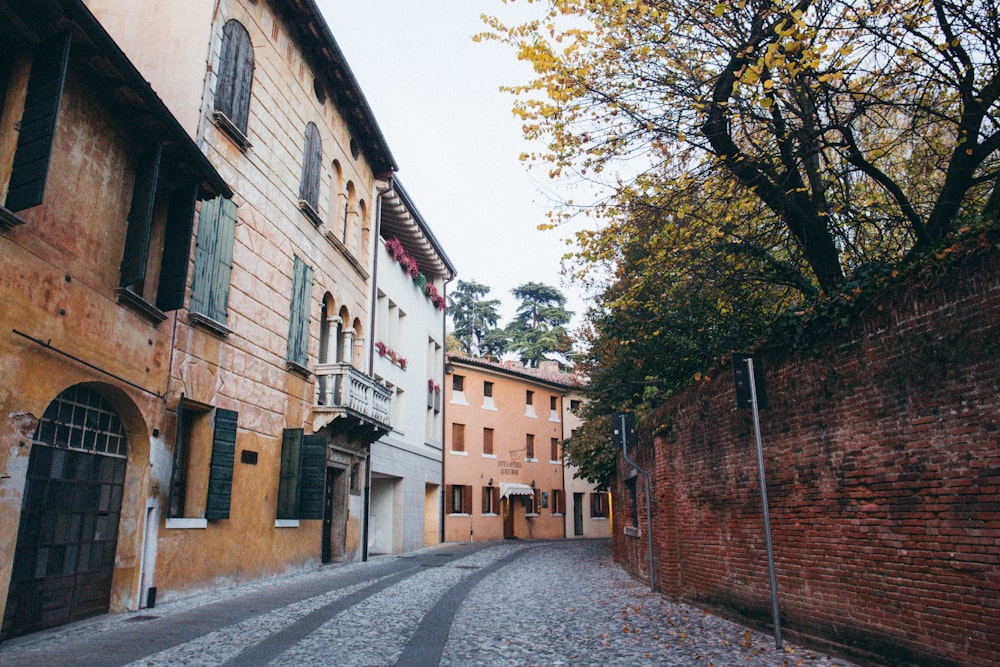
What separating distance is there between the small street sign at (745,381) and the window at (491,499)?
1151 inches

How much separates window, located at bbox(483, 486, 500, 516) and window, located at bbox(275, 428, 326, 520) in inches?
875

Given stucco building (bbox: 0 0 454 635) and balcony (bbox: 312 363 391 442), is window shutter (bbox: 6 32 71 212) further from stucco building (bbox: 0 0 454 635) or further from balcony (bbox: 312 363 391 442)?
balcony (bbox: 312 363 391 442)

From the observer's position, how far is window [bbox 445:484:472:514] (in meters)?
33.9

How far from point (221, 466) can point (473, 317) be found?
44.6 meters

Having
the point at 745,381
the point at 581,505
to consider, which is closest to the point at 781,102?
the point at 745,381

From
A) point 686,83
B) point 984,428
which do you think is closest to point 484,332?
point 686,83

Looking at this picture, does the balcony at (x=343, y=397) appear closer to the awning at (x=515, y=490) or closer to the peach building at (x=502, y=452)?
the peach building at (x=502, y=452)

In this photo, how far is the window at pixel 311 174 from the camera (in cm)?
1589

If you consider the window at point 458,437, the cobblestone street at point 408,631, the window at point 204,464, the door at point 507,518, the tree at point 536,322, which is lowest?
the cobblestone street at point 408,631

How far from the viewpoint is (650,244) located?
11.0 m

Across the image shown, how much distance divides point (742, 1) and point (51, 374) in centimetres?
926

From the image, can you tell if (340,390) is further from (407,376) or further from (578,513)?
(578,513)

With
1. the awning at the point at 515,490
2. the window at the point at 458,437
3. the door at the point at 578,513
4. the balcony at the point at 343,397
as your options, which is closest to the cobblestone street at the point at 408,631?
the balcony at the point at 343,397

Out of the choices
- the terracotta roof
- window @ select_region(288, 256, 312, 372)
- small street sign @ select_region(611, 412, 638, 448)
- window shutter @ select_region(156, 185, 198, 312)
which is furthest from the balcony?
the terracotta roof
